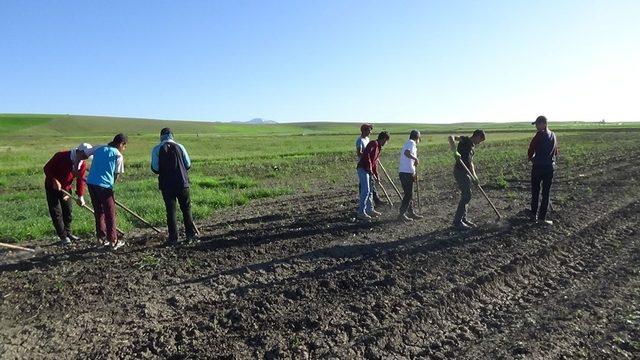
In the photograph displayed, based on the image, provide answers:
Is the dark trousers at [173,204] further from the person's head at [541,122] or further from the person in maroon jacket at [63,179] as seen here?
the person's head at [541,122]

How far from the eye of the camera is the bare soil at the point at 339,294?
4.83m

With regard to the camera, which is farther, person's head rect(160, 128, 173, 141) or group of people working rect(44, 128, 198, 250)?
person's head rect(160, 128, 173, 141)

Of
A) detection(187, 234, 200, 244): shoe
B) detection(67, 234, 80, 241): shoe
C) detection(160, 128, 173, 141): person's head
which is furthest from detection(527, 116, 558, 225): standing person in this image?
detection(67, 234, 80, 241): shoe

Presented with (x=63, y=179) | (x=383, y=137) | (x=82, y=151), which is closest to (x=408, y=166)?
(x=383, y=137)

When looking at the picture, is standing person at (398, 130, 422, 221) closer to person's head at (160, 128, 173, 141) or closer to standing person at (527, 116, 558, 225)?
standing person at (527, 116, 558, 225)

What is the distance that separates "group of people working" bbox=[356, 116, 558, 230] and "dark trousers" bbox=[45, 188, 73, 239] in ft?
17.4

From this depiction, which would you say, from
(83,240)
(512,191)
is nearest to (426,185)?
(512,191)

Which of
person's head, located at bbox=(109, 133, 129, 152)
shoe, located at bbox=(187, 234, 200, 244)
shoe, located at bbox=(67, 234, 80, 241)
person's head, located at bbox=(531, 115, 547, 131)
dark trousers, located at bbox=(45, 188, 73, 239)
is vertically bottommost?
shoe, located at bbox=(67, 234, 80, 241)

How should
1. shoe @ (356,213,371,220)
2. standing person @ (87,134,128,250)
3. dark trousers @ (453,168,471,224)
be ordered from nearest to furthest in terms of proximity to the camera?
standing person @ (87,134,128,250), dark trousers @ (453,168,471,224), shoe @ (356,213,371,220)

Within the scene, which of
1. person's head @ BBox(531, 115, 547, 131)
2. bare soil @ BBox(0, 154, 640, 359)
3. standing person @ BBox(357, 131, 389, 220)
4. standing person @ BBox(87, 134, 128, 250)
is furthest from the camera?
standing person @ BBox(357, 131, 389, 220)

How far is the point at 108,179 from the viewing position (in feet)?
25.8

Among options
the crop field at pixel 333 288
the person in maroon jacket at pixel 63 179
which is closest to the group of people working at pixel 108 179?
the person in maroon jacket at pixel 63 179

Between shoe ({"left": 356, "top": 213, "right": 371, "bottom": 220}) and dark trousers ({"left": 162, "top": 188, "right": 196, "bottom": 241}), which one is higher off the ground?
dark trousers ({"left": 162, "top": 188, "right": 196, "bottom": 241})

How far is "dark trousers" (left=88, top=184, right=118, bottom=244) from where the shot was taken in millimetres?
7789
